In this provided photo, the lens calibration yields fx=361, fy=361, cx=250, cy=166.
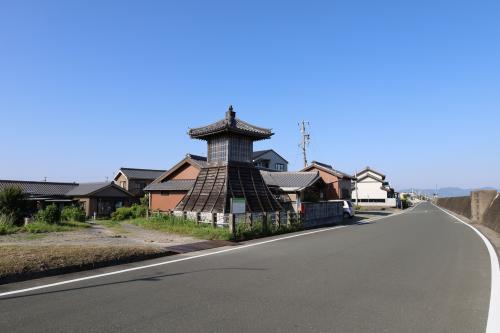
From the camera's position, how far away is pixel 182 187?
116 ft

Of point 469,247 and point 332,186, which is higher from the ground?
point 332,186

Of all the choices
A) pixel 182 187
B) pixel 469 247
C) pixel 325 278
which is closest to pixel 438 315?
pixel 325 278

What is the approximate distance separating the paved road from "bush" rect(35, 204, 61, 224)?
1507 centimetres

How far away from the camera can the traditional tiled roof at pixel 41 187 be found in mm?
40719

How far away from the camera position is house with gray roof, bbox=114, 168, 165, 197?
5119 centimetres

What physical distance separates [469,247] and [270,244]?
24.3 ft

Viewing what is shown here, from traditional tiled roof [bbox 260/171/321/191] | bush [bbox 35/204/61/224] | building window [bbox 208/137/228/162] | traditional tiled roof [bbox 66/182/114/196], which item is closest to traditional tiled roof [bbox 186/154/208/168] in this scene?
traditional tiled roof [bbox 260/171/321/191]

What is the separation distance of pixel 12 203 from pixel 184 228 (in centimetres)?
1191

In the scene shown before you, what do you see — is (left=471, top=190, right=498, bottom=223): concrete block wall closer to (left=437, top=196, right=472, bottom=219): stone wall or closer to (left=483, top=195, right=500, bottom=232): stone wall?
(left=483, top=195, right=500, bottom=232): stone wall

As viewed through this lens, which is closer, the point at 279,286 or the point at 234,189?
the point at 279,286

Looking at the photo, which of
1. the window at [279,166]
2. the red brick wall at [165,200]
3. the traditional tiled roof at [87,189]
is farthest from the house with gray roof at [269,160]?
the traditional tiled roof at [87,189]

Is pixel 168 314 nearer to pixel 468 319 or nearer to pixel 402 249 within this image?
pixel 468 319

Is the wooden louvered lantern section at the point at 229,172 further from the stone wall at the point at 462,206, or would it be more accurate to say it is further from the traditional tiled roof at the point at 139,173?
the traditional tiled roof at the point at 139,173

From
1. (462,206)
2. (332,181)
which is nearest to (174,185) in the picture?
(332,181)
